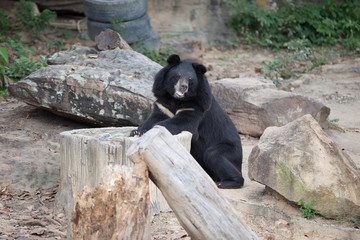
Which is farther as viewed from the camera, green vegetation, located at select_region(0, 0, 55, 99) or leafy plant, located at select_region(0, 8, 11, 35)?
leafy plant, located at select_region(0, 8, 11, 35)

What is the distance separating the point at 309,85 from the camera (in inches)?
357

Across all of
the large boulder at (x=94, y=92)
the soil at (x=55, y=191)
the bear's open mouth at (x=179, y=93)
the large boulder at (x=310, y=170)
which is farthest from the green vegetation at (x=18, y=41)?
the large boulder at (x=310, y=170)

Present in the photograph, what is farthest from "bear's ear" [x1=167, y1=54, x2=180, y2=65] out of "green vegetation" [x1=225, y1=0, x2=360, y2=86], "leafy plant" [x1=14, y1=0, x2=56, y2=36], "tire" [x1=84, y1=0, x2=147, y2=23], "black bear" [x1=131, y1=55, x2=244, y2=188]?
"green vegetation" [x1=225, y1=0, x2=360, y2=86]

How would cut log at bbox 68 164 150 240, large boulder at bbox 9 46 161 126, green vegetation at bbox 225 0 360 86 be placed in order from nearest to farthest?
cut log at bbox 68 164 150 240 < large boulder at bbox 9 46 161 126 < green vegetation at bbox 225 0 360 86

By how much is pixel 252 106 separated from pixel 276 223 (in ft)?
8.78

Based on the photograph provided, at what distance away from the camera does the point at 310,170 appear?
4.24 metres

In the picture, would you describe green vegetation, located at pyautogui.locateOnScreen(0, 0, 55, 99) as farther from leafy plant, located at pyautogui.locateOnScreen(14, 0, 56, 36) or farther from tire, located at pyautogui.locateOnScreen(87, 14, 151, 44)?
tire, located at pyautogui.locateOnScreen(87, 14, 151, 44)

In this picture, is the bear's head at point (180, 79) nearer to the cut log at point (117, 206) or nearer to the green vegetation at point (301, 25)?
the cut log at point (117, 206)

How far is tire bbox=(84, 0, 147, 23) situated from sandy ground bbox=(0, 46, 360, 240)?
249 cm

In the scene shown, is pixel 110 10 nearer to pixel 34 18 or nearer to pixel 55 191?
pixel 34 18

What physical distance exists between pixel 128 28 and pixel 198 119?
4.47 m

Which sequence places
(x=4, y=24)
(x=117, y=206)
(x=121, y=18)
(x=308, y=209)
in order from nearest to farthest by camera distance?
(x=117, y=206)
(x=308, y=209)
(x=121, y=18)
(x=4, y=24)

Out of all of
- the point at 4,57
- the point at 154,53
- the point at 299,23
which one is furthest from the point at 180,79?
the point at 299,23

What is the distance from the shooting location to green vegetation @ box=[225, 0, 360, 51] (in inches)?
432
